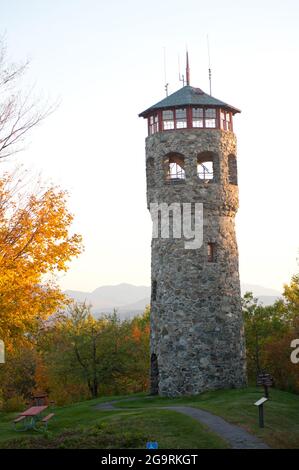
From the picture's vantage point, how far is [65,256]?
27406 millimetres

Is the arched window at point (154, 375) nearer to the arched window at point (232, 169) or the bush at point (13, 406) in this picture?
the bush at point (13, 406)

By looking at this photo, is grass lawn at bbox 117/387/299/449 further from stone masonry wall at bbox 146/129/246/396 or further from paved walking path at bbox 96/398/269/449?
stone masonry wall at bbox 146/129/246/396

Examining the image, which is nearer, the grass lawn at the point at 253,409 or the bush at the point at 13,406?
the grass lawn at the point at 253,409

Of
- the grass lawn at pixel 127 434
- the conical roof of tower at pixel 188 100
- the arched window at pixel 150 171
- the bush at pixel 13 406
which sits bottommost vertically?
the grass lawn at pixel 127 434

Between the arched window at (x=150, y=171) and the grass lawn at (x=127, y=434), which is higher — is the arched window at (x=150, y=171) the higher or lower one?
the higher one

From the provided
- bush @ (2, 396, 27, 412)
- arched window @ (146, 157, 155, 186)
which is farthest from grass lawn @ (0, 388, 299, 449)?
arched window @ (146, 157, 155, 186)

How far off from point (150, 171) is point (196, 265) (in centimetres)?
601

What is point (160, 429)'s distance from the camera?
25578mm

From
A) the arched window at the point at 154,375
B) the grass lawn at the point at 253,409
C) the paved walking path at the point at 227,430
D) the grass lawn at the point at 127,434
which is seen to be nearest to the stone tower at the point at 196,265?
the arched window at the point at 154,375

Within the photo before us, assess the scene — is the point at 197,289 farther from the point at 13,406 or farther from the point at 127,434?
the point at 127,434

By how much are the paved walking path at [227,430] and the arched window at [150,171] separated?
1400 cm

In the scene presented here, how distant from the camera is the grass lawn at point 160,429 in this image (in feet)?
77.0
